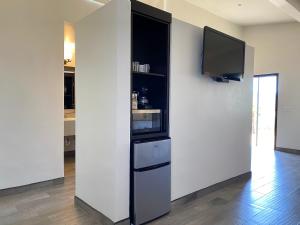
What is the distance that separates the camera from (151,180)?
264 centimetres

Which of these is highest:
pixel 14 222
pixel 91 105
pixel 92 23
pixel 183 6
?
pixel 183 6

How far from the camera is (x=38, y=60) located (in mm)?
3658

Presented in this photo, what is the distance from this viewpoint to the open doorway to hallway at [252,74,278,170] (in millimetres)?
6758

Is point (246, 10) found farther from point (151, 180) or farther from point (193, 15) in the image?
point (151, 180)

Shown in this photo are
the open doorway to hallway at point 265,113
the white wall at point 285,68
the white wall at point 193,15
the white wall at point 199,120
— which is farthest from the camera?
the open doorway to hallway at point 265,113

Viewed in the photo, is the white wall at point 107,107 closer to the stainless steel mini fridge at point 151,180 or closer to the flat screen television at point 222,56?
the stainless steel mini fridge at point 151,180

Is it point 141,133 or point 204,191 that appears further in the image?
point 204,191

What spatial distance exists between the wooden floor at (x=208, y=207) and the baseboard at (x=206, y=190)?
0.15 feet

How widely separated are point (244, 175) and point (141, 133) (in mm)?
2426

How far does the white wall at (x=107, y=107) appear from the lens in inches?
94.8

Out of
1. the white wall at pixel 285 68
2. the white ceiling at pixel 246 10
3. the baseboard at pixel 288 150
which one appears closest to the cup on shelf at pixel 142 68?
the white ceiling at pixel 246 10

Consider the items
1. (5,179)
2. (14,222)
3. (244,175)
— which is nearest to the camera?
(14,222)

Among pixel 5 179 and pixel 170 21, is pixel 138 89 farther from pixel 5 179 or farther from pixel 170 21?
pixel 5 179

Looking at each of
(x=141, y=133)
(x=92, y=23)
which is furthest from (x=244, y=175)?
(x=92, y=23)
